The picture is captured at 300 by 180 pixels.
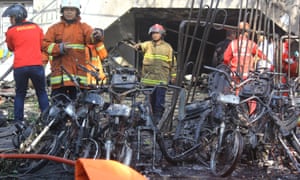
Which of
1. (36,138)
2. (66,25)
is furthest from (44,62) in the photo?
(36,138)

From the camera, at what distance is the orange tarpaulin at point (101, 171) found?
2.39 m

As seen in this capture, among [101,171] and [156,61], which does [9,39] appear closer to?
[156,61]

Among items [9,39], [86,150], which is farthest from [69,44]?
[86,150]

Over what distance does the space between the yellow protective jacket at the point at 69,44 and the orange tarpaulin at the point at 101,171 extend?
13.6 ft

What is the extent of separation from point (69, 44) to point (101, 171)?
14.4 feet

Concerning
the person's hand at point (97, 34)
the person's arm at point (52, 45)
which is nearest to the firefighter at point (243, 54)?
the person's hand at point (97, 34)

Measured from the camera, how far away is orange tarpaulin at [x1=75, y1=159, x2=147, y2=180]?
2393mm

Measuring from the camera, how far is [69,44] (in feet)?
21.8

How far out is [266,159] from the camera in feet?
19.7

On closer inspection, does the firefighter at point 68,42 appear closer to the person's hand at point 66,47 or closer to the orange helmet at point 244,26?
the person's hand at point 66,47

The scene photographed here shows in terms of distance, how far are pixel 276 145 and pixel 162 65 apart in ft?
10.6

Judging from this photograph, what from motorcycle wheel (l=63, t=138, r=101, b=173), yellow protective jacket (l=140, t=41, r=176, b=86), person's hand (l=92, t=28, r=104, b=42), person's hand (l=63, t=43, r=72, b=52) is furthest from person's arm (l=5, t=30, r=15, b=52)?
motorcycle wheel (l=63, t=138, r=101, b=173)

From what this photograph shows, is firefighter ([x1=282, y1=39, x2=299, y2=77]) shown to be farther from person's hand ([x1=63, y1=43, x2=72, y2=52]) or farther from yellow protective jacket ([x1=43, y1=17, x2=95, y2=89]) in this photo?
person's hand ([x1=63, y1=43, x2=72, y2=52])

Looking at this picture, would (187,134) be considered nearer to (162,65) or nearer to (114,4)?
(162,65)
